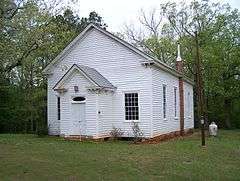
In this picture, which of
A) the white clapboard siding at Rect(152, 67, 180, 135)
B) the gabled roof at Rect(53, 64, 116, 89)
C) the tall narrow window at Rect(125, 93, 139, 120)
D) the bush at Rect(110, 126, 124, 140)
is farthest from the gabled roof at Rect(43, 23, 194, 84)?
the bush at Rect(110, 126, 124, 140)

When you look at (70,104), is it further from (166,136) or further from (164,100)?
(166,136)

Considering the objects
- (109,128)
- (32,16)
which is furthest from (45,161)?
(109,128)

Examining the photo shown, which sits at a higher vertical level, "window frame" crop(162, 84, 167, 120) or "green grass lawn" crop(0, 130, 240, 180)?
"window frame" crop(162, 84, 167, 120)

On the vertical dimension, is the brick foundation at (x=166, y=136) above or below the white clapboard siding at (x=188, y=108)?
below

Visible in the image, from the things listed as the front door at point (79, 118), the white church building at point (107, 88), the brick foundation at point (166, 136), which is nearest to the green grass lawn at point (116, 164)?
the front door at point (79, 118)

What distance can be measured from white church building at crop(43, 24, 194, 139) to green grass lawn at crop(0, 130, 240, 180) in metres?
5.54

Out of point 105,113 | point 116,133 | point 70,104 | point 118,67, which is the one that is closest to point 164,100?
point 118,67

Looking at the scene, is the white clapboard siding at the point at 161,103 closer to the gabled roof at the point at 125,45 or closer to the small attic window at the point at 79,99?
the gabled roof at the point at 125,45

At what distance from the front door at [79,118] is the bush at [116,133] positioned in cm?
190

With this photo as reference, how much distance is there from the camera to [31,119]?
4372cm

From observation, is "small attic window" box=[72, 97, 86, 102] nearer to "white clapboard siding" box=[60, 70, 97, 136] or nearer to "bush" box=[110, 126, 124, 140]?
"white clapboard siding" box=[60, 70, 97, 136]

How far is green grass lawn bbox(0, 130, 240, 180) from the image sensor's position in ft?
43.5

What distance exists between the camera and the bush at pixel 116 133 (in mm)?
27031

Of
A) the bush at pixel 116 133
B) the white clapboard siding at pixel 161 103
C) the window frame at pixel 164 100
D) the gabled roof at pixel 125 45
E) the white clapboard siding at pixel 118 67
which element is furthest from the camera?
the window frame at pixel 164 100
